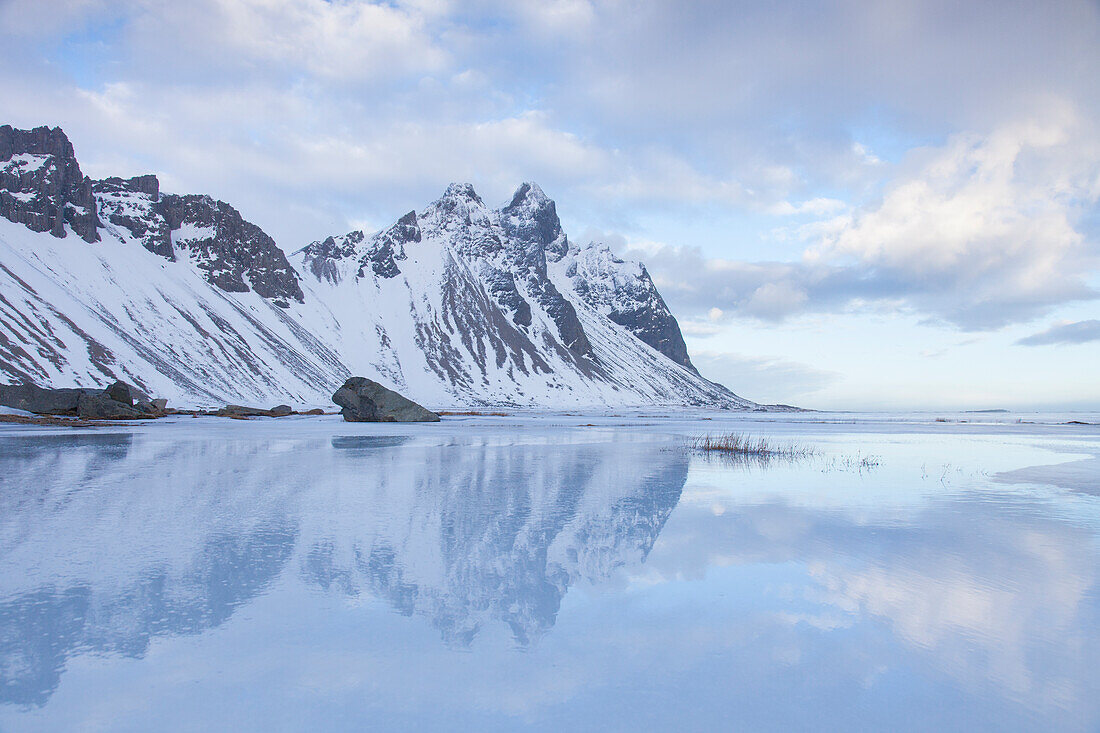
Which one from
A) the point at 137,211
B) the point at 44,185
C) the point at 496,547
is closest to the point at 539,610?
the point at 496,547

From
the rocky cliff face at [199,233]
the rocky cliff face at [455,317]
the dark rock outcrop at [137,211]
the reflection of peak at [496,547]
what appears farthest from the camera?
the rocky cliff face at [455,317]

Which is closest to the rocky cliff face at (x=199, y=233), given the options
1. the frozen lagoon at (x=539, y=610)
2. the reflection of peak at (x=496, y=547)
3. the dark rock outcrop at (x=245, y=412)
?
the dark rock outcrop at (x=245, y=412)

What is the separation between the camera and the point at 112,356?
221 ft

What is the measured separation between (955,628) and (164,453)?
24.7 m

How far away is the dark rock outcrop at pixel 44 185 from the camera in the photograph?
292ft

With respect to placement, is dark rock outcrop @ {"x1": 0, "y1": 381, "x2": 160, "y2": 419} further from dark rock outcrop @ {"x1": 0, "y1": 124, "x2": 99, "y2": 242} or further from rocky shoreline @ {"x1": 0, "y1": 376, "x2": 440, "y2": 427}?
dark rock outcrop @ {"x1": 0, "y1": 124, "x2": 99, "y2": 242}

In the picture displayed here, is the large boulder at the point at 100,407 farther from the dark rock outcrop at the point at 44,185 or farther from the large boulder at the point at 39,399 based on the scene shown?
the dark rock outcrop at the point at 44,185

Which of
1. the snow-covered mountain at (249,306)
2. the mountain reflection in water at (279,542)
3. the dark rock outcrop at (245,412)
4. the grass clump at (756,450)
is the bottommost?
the dark rock outcrop at (245,412)

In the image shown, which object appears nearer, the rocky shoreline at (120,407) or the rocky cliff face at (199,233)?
the rocky shoreline at (120,407)

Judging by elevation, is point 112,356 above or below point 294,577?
above

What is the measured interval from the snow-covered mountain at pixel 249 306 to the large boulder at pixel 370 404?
24650 mm

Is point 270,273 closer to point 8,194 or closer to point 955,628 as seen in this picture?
point 8,194

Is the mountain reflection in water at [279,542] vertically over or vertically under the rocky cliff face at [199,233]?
under

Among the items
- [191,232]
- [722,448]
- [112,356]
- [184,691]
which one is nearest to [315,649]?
[184,691]
